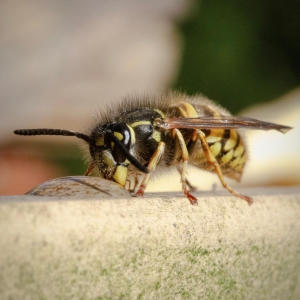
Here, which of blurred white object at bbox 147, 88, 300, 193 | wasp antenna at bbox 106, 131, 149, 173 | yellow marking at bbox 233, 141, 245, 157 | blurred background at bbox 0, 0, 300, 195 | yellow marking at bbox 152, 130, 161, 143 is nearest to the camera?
wasp antenna at bbox 106, 131, 149, 173

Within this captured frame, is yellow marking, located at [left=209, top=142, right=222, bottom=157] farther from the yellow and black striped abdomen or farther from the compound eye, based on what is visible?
the compound eye

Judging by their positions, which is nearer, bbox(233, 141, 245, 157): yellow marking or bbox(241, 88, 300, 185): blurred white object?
bbox(233, 141, 245, 157): yellow marking

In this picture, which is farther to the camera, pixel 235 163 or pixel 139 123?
pixel 235 163

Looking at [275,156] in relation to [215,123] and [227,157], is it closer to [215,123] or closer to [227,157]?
[227,157]

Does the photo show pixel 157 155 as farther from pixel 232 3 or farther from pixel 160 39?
pixel 160 39

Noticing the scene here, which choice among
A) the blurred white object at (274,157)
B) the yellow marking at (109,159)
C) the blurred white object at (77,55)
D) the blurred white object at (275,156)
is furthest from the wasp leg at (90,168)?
the blurred white object at (77,55)

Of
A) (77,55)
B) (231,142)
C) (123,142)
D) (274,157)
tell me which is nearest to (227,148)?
(231,142)

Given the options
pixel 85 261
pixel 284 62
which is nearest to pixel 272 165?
pixel 284 62

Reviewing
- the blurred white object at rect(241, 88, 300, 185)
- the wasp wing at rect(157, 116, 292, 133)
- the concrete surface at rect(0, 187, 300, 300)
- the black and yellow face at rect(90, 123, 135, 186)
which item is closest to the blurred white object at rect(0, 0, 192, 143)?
the blurred white object at rect(241, 88, 300, 185)

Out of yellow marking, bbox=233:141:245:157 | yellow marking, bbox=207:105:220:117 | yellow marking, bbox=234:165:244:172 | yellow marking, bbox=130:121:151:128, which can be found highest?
yellow marking, bbox=130:121:151:128
